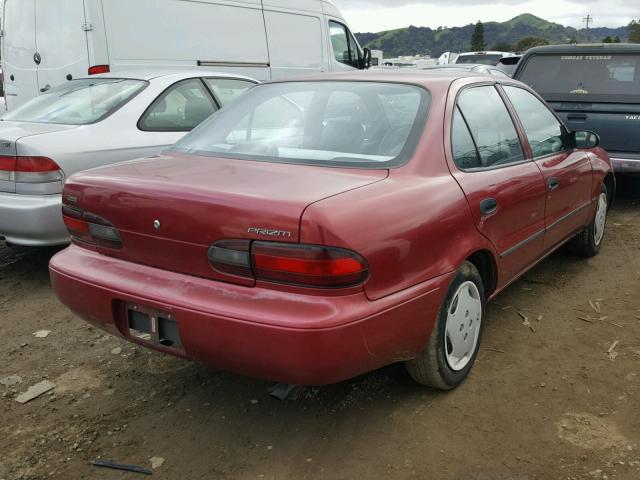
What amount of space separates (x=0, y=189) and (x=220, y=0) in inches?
205

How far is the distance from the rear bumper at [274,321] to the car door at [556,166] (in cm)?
152

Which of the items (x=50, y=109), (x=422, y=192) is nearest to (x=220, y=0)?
(x=50, y=109)

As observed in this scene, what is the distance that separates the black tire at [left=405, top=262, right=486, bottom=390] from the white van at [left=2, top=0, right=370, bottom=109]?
5603 mm


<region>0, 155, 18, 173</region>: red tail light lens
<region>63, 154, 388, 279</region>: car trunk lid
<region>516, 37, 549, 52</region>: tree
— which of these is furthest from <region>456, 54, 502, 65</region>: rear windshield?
<region>516, 37, 549, 52</region>: tree

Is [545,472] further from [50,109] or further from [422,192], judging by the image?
[50,109]

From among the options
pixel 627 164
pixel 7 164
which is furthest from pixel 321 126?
pixel 627 164

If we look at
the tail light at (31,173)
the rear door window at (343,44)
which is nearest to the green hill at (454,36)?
the rear door window at (343,44)

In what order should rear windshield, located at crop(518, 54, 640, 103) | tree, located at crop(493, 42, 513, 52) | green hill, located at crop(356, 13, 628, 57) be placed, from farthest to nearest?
green hill, located at crop(356, 13, 628, 57) → tree, located at crop(493, 42, 513, 52) → rear windshield, located at crop(518, 54, 640, 103)

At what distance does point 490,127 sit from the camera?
3.44 metres

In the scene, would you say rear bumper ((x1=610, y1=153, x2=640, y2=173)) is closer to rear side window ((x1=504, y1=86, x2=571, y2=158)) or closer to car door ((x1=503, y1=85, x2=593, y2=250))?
car door ((x1=503, y1=85, x2=593, y2=250))

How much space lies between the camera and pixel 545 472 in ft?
8.04

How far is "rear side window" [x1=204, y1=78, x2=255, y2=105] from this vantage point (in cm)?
574

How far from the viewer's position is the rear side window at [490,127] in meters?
3.25

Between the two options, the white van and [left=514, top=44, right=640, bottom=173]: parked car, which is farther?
the white van
